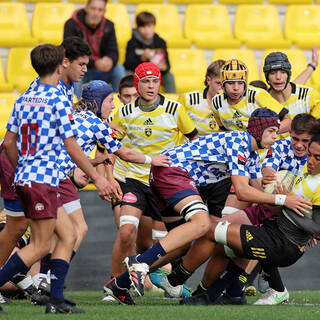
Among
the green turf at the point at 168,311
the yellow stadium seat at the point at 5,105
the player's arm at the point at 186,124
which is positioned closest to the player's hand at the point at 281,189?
the green turf at the point at 168,311

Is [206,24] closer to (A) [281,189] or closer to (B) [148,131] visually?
(B) [148,131]

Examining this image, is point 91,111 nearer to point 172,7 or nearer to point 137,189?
point 137,189

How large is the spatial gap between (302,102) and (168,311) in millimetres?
3070

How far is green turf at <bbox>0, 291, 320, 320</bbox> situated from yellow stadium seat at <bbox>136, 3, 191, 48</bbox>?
6.15 meters

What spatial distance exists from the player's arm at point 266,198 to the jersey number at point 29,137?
59.3 inches

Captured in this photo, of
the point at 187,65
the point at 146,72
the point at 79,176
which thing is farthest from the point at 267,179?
the point at 187,65

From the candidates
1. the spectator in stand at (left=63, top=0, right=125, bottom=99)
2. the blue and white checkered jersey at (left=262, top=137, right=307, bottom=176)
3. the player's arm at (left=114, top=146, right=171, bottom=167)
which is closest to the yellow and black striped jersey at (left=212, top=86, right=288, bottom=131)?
the blue and white checkered jersey at (left=262, top=137, right=307, bottom=176)

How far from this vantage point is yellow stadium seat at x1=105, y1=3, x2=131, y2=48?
12031 mm

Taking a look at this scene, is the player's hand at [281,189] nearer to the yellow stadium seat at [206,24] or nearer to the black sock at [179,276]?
the black sock at [179,276]

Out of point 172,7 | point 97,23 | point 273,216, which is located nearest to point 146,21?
point 97,23

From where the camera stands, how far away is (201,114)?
8.08 m

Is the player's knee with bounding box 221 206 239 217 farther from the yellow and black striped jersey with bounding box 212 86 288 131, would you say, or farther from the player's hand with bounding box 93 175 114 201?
the player's hand with bounding box 93 175 114 201

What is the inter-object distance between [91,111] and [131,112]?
782 millimetres

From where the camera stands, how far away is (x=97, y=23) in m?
10.6
